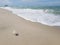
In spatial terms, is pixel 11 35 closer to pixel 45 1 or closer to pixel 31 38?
pixel 31 38

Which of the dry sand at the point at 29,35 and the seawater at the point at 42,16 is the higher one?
the dry sand at the point at 29,35

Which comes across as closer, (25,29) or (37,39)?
(37,39)

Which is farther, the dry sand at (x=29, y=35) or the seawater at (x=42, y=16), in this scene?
the seawater at (x=42, y=16)

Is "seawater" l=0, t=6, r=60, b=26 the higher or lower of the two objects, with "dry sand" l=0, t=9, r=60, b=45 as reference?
lower

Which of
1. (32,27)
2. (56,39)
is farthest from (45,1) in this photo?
(56,39)

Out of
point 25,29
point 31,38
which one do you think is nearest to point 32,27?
point 25,29

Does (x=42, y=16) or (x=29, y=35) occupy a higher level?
(x=29, y=35)

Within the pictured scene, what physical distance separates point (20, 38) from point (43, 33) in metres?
0.85

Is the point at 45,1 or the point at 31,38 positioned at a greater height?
the point at 31,38

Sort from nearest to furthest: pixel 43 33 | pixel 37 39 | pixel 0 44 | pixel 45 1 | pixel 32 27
Result: pixel 0 44 < pixel 37 39 < pixel 43 33 < pixel 32 27 < pixel 45 1

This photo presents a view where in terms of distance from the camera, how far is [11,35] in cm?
531

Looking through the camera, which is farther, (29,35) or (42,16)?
(42,16)

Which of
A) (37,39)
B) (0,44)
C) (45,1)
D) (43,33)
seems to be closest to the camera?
(0,44)

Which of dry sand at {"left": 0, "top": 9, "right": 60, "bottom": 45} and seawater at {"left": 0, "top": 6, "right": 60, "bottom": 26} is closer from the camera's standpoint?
dry sand at {"left": 0, "top": 9, "right": 60, "bottom": 45}
